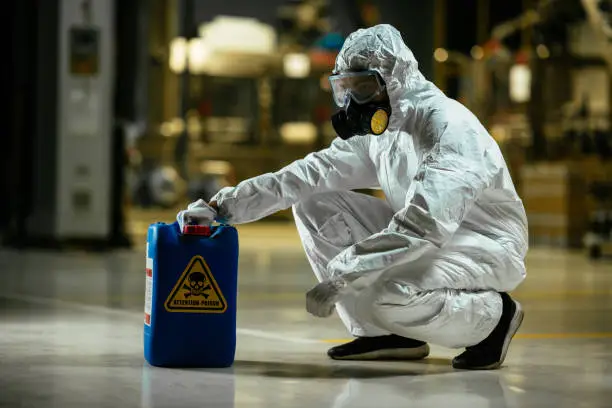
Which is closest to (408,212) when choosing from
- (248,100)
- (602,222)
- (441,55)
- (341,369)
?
(341,369)

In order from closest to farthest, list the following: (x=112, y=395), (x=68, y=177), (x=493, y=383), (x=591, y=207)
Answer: (x=112, y=395) → (x=493, y=383) → (x=68, y=177) → (x=591, y=207)

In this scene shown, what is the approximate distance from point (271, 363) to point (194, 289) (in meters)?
0.41

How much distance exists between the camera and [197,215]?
4094 millimetres

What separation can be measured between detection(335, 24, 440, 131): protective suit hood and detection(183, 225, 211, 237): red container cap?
26.0 inches

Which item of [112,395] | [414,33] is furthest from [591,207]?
[112,395]

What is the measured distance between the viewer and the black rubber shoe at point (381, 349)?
4367 mm

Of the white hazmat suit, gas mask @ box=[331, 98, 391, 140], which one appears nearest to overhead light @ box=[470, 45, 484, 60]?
the white hazmat suit

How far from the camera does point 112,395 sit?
136 inches

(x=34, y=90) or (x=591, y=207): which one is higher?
(x=34, y=90)

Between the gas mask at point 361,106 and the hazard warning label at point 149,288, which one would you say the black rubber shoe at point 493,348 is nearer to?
the gas mask at point 361,106

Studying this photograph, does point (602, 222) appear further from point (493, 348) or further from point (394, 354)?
point (493, 348)

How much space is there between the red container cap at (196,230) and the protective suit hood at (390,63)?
66cm

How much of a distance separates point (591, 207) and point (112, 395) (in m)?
10.8

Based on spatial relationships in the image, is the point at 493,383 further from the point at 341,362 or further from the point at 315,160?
the point at 315,160
